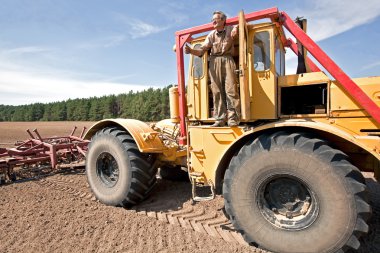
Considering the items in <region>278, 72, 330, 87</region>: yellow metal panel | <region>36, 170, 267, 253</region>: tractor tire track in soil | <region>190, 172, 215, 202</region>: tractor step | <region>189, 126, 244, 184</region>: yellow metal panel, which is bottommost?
<region>36, 170, 267, 253</region>: tractor tire track in soil

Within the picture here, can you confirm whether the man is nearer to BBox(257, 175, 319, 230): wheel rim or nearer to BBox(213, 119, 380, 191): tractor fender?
BBox(213, 119, 380, 191): tractor fender

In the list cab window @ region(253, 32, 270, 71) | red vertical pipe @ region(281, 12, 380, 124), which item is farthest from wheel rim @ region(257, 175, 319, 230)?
cab window @ region(253, 32, 270, 71)

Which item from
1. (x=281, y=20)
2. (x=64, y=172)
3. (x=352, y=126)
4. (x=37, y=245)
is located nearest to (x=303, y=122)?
(x=352, y=126)

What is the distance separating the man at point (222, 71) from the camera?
151 inches

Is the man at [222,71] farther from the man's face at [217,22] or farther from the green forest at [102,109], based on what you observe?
the green forest at [102,109]

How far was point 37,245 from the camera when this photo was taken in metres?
3.51

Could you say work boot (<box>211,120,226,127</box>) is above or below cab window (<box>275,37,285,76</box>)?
below

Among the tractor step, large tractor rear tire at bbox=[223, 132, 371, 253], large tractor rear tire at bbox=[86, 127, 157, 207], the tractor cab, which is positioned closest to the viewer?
large tractor rear tire at bbox=[223, 132, 371, 253]

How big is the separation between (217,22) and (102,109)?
2876 inches

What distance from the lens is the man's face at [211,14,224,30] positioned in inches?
153

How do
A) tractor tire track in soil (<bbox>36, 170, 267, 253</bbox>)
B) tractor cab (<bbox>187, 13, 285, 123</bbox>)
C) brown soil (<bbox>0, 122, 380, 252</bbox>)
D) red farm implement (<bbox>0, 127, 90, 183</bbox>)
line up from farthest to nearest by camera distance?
red farm implement (<bbox>0, 127, 90, 183</bbox>) → tractor tire track in soil (<bbox>36, 170, 267, 253</bbox>) → tractor cab (<bbox>187, 13, 285, 123</bbox>) → brown soil (<bbox>0, 122, 380, 252</bbox>)

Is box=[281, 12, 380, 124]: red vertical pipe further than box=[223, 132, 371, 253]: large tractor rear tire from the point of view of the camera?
Yes

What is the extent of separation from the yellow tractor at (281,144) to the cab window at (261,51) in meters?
0.01

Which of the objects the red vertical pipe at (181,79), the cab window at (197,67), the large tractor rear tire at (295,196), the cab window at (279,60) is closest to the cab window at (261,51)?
the cab window at (279,60)
